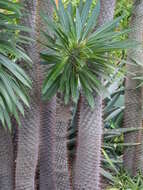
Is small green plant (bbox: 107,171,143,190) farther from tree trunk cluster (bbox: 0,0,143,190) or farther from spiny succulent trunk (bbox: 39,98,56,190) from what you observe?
spiny succulent trunk (bbox: 39,98,56,190)

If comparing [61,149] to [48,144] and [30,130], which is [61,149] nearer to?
[48,144]

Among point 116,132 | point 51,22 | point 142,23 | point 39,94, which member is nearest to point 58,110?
point 39,94

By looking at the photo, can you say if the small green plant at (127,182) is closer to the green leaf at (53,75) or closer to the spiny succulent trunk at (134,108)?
the spiny succulent trunk at (134,108)

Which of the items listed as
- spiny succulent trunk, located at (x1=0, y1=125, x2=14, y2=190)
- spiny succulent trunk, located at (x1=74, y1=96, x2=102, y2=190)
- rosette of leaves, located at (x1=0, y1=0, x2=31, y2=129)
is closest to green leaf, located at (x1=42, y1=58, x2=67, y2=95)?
rosette of leaves, located at (x1=0, y1=0, x2=31, y2=129)

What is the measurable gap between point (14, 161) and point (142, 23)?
2578 mm

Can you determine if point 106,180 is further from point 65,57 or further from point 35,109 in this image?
point 65,57

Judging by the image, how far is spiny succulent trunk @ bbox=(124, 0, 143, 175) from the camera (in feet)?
17.7

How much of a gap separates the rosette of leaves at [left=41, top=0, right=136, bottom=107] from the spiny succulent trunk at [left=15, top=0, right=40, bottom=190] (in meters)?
0.23

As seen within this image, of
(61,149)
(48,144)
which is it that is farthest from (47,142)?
(61,149)

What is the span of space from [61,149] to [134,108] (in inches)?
69.2

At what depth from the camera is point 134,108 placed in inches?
217

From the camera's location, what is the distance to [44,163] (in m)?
4.27

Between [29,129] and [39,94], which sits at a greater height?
[39,94]

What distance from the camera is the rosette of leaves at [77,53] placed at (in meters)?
3.65
